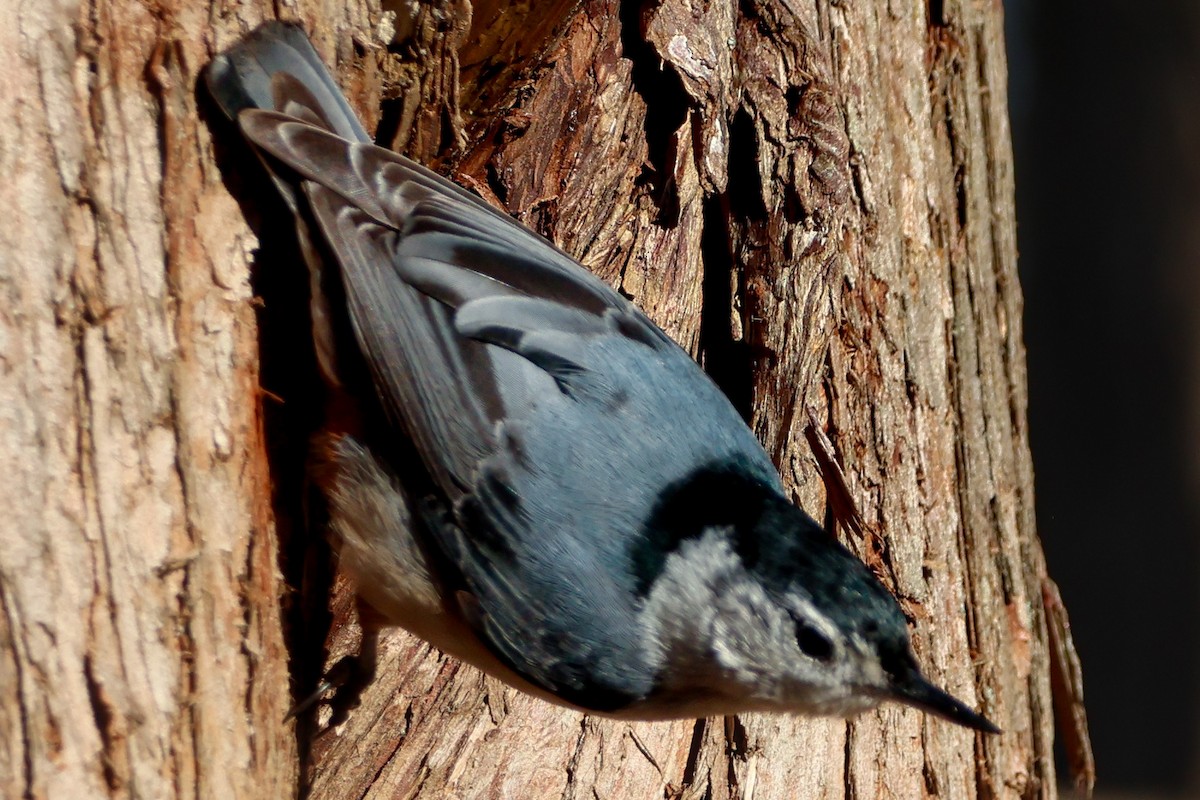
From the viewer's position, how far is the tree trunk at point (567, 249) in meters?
1.47

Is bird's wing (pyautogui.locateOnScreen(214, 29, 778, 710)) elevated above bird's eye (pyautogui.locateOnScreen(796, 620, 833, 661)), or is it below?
above

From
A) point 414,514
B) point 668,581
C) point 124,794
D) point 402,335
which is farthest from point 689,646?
point 124,794

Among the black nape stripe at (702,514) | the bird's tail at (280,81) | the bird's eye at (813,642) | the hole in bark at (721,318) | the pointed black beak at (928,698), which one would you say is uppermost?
the bird's tail at (280,81)

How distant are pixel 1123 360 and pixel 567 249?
12.5 feet

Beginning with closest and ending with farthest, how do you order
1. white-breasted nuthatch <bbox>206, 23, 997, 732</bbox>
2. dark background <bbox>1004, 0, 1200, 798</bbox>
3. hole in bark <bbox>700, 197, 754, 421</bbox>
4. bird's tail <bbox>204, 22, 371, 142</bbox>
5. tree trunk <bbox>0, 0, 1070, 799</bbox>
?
tree trunk <bbox>0, 0, 1070, 799</bbox>, bird's tail <bbox>204, 22, 371, 142</bbox>, white-breasted nuthatch <bbox>206, 23, 997, 732</bbox>, hole in bark <bbox>700, 197, 754, 421</bbox>, dark background <bbox>1004, 0, 1200, 798</bbox>

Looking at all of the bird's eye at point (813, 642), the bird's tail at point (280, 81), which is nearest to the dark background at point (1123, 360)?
the bird's eye at point (813, 642)

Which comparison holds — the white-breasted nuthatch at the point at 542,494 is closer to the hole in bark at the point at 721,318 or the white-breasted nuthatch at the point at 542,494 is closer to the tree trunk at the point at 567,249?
the tree trunk at the point at 567,249

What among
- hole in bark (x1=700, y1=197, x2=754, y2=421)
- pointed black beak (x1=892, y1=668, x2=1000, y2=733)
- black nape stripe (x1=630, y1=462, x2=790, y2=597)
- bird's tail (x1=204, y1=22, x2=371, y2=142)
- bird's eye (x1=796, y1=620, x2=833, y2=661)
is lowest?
pointed black beak (x1=892, y1=668, x2=1000, y2=733)

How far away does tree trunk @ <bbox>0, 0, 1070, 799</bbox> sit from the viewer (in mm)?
1469

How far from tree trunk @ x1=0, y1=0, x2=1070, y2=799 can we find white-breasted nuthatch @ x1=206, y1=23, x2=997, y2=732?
11 centimetres

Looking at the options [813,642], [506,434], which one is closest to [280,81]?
[506,434]

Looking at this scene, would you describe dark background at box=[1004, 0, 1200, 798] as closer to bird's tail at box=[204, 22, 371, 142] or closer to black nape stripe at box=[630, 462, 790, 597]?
black nape stripe at box=[630, 462, 790, 597]

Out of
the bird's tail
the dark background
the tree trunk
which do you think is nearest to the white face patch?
the tree trunk

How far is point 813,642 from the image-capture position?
1881 mm
